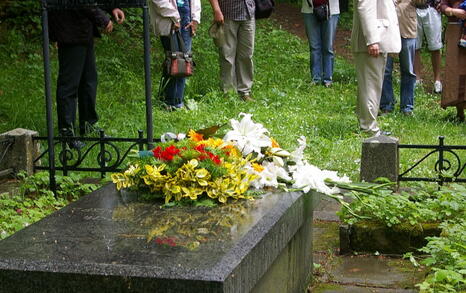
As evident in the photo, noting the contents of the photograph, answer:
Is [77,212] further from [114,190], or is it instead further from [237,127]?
[237,127]

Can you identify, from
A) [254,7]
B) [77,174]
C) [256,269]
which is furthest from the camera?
[254,7]

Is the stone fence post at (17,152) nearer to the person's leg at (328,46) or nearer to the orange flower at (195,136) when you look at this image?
the orange flower at (195,136)

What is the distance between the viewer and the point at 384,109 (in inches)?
439

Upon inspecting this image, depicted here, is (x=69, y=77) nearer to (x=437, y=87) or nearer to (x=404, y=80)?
(x=404, y=80)

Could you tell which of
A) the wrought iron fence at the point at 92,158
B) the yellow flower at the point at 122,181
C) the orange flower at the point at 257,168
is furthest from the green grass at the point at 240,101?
the yellow flower at the point at 122,181

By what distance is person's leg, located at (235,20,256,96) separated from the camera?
37.9ft

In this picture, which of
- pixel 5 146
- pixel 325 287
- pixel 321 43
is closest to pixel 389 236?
pixel 325 287

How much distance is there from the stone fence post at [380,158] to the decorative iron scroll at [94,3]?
7.18ft

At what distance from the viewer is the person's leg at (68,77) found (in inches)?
349

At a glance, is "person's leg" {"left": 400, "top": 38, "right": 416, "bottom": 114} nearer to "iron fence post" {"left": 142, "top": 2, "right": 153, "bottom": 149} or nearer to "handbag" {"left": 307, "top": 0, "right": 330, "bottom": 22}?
"handbag" {"left": 307, "top": 0, "right": 330, "bottom": 22}

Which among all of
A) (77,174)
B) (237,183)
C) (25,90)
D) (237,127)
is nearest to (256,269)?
(237,183)

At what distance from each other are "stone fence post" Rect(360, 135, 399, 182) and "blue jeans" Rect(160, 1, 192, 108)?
162 inches

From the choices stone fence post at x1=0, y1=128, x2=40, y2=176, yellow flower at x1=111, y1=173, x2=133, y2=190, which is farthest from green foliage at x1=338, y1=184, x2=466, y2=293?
stone fence post at x1=0, y1=128, x2=40, y2=176

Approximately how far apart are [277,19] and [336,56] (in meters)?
3.59
